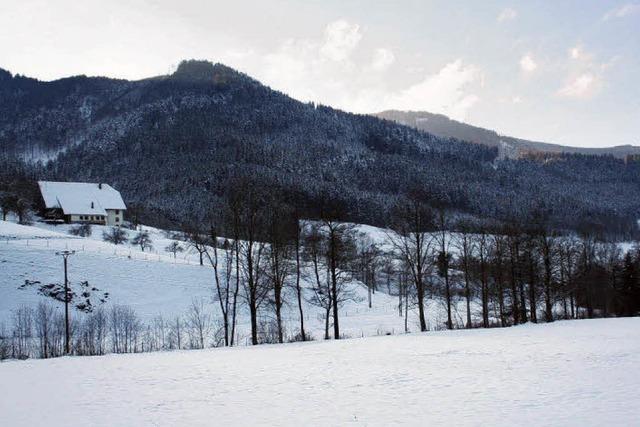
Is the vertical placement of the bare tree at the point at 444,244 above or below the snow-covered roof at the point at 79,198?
below

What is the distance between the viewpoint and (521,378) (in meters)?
14.8

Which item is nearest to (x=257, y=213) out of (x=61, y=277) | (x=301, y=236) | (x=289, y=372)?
(x=301, y=236)

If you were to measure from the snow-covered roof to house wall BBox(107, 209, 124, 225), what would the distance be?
1540mm

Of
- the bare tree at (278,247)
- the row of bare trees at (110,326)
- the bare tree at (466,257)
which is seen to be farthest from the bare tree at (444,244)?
the row of bare trees at (110,326)

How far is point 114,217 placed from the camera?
109m

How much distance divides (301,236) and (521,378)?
22.7 meters

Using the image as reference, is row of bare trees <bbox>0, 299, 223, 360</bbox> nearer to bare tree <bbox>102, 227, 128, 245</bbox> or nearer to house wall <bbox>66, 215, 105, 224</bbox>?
bare tree <bbox>102, 227, 128, 245</bbox>

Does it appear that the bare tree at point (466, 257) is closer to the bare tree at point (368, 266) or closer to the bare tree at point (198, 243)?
the bare tree at point (368, 266)

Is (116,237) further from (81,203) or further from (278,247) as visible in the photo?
(278,247)

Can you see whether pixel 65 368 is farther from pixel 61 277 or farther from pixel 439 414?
pixel 61 277

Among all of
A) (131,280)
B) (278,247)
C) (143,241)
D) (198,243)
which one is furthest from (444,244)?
(143,241)

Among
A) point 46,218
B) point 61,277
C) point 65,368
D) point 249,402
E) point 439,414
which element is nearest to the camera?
point 439,414

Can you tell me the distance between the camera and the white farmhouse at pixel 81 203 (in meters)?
101

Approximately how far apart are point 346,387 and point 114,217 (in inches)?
4214
